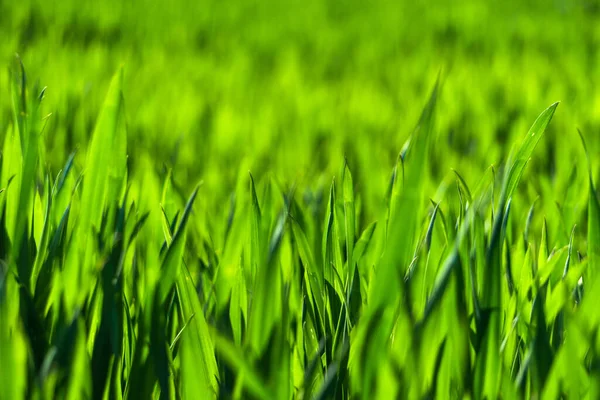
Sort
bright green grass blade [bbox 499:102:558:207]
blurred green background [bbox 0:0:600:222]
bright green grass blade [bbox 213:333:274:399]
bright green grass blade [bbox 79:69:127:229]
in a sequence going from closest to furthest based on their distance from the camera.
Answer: bright green grass blade [bbox 213:333:274:399], bright green grass blade [bbox 499:102:558:207], bright green grass blade [bbox 79:69:127:229], blurred green background [bbox 0:0:600:222]

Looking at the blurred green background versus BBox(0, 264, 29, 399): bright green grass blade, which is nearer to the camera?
BBox(0, 264, 29, 399): bright green grass blade

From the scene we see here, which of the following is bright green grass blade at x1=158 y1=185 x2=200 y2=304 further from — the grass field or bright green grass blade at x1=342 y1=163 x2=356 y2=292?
bright green grass blade at x1=342 y1=163 x2=356 y2=292

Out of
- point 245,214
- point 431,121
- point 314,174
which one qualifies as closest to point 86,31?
point 314,174

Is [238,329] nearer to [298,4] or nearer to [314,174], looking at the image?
[314,174]

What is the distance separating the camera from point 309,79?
241 centimetres

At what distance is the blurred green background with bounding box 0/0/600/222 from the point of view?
141 cm

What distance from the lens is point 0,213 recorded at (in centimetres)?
54

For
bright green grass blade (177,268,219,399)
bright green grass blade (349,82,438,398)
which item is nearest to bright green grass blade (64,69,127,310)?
bright green grass blade (177,268,219,399)

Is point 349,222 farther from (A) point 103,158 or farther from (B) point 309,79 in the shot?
(B) point 309,79

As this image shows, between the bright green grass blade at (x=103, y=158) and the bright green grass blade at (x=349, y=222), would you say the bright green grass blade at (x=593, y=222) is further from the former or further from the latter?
the bright green grass blade at (x=103, y=158)

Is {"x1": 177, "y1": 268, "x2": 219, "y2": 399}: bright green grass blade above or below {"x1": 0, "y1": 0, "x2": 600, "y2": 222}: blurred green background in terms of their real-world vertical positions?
above

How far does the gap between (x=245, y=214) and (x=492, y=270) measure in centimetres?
25

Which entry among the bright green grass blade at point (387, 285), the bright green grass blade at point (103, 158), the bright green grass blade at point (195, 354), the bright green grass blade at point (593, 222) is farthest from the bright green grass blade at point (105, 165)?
the bright green grass blade at point (593, 222)

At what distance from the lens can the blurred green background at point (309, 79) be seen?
4.63 ft
